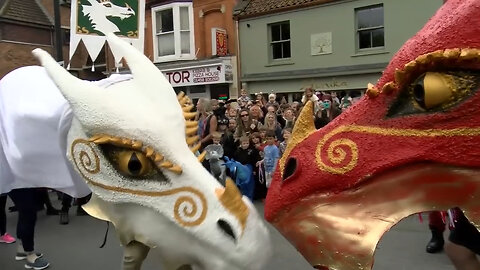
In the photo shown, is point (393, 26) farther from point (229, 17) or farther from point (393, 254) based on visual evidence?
point (393, 254)

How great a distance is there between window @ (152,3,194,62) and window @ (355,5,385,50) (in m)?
6.08

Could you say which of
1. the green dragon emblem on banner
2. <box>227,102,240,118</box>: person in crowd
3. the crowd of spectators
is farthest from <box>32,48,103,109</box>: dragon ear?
<box>227,102,240,118</box>: person in crowd

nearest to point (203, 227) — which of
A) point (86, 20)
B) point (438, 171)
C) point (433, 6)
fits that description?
point (438, 171)

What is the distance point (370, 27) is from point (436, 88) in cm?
1256

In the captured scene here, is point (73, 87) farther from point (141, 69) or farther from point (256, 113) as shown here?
point (256, 113)

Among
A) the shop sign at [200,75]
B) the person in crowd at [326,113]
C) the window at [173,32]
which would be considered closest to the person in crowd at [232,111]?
the person in crowd at [326,113]

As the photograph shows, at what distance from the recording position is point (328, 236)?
1563 millimetres

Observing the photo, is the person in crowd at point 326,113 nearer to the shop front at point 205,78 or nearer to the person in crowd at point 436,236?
the person in crowd at point 436,236

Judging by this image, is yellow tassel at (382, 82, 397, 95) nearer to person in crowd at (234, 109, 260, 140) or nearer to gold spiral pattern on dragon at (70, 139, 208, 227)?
gold spiral pattern on dragon at (70, 139, 208, 227)

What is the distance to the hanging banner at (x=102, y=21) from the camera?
4750 millimetres

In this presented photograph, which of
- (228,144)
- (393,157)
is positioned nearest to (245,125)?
(228,144)

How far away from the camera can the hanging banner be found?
4.75 meters

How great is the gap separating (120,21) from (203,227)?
Result: 376 centimetres

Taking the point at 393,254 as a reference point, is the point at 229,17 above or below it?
above
